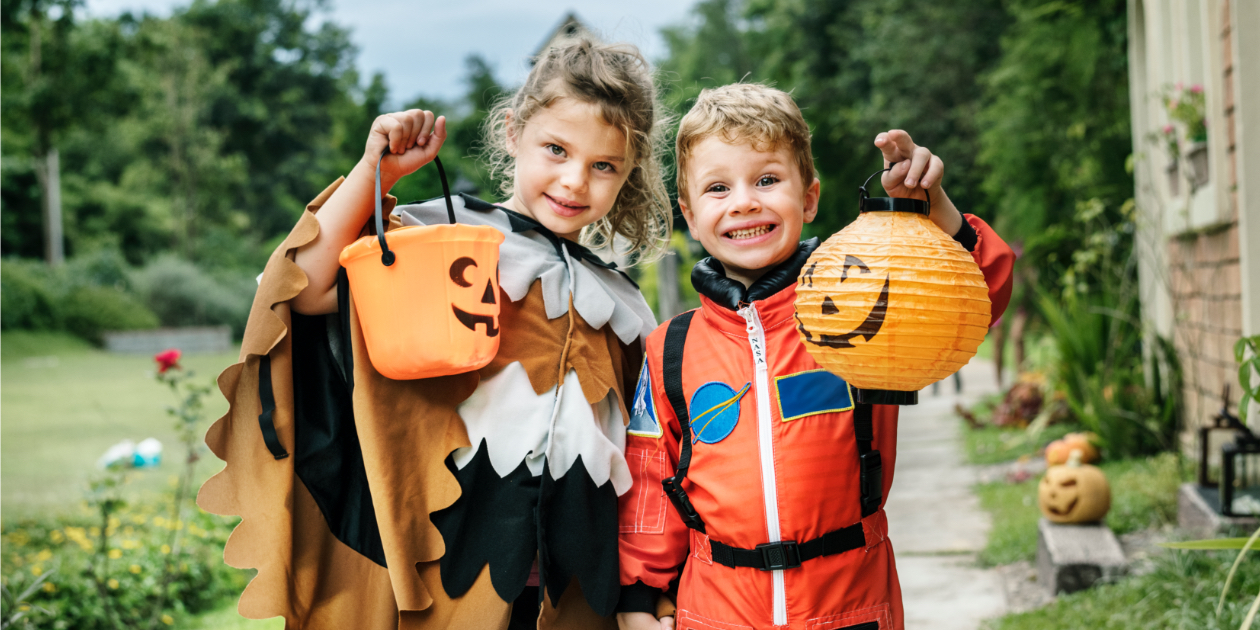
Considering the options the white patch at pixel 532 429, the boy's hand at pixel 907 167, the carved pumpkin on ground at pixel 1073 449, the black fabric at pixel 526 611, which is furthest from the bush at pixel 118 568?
the carved pumpkin on ground at pixel 1073 449

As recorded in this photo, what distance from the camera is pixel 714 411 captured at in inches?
68.4

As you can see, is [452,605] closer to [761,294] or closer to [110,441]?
[761,294]

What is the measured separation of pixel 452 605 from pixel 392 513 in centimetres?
22

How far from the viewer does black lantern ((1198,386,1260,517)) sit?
3527 millimetres

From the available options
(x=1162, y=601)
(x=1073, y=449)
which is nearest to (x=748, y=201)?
(x=1162, y=601)

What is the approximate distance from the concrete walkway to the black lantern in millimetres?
1047

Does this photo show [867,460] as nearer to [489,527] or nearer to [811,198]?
[811,198]

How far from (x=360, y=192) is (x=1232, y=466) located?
357cm

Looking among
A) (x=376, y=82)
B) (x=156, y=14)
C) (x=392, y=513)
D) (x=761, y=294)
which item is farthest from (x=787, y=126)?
(x=376, y=82)

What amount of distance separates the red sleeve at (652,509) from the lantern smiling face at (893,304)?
20.7 inches

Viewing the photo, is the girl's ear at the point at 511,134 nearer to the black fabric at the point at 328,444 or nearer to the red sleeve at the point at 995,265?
the black fabric at the point at 328,444

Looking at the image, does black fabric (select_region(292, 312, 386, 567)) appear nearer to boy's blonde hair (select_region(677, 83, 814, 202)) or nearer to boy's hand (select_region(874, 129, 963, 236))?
boy's blonde hair (select_region(677, 83, 814, 202))

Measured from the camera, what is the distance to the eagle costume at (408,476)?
1666 millimetres

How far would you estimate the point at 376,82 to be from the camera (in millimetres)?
35875
